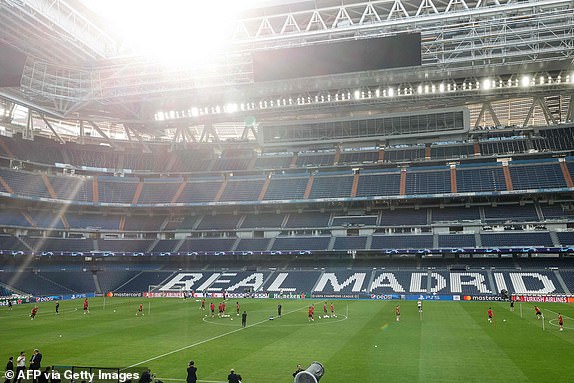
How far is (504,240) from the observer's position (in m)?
61.1

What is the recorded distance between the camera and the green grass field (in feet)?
68.4

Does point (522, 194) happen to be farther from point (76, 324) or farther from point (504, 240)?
point (76, 324)

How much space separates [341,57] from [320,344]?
24.9 m

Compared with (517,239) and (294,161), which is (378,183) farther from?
(517,239)

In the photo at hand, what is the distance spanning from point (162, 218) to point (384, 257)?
39.5 meters

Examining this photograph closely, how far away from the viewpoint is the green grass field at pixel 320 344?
2084 centimetres

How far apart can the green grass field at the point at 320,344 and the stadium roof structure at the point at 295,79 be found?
24.5m

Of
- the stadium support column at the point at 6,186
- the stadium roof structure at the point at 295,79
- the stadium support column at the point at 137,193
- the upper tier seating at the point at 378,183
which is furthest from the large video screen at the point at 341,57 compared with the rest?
the stadium support column at the point at 137,193

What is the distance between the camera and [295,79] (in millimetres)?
57375

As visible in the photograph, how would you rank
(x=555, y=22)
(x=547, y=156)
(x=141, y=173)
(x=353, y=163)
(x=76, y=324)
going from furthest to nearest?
(x=141, y=173)
(x=353, y=163)
(x=547, y=156)
(x=555, y=22)
(x=76, y=324)

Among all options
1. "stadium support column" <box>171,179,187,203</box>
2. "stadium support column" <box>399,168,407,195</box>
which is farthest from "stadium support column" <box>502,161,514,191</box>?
"stadium support column" <box>171,179,187,203</box>

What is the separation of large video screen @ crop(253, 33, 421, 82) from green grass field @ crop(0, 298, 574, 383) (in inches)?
861

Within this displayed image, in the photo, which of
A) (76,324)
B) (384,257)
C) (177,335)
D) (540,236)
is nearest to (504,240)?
(540,236)

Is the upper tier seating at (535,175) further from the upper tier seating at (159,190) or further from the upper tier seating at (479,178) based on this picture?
the upper tier seating at (159,190)
